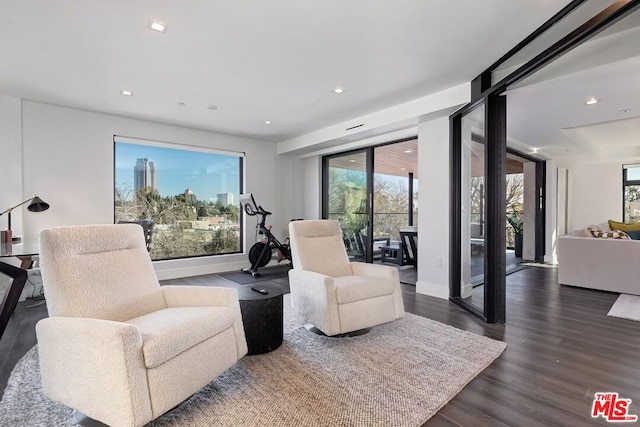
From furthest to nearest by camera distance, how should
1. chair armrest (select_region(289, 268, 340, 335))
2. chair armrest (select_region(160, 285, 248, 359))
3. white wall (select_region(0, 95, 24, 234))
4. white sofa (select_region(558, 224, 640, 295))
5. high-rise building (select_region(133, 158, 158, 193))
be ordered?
high-rise building (select_region(133, 158, 158, 193)), white sofa (select_region(558, 224, 640, 295)), white wall (select_region(0, 95, 24, 234)), chair armrest (select_region(289, 268, 340, 335)), chair armrest (select_region(160, 285, 248, 359))

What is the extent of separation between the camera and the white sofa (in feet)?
13.8

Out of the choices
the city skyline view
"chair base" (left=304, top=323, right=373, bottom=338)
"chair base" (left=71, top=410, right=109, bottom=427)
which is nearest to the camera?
"chair base" (left=71, top=410, right=109, bottom=427)

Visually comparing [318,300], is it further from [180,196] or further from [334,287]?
[180,196]

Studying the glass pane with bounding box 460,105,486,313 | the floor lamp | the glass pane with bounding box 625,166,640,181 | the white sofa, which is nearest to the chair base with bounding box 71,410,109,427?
the floor lamp

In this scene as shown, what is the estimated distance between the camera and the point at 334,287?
8.64 ft

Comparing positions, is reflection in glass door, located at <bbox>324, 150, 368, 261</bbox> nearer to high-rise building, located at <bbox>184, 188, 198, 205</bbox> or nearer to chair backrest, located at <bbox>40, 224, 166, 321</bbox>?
high-rise building, located at <bbox>184, 188, 198, 205</bbox>

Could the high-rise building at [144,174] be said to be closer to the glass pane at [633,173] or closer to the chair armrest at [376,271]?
the chair armrest at [376,271]

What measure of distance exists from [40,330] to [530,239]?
318 inches

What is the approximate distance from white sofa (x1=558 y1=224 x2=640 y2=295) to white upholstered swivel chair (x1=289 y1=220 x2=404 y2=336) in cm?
343

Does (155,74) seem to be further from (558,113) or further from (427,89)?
(558,113)

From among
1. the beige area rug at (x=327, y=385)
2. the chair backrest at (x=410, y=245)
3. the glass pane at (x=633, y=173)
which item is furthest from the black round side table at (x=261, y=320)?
the glass pane at (x=633, y=173)

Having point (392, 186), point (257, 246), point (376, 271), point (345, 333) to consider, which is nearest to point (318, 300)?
point (345, 333)

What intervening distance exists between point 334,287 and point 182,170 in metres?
4.17

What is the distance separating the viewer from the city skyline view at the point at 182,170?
198 inches
